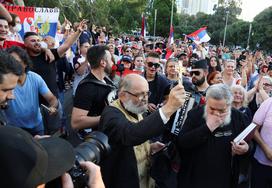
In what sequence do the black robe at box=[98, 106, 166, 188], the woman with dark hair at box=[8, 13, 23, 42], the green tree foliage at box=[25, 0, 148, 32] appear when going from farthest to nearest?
the green tree foliage at box=[25, 0, 148, 32] < the woman with dark hair at box=[8, 13, 23, 42] < the black robe at box=[98, 106, 166, 188]

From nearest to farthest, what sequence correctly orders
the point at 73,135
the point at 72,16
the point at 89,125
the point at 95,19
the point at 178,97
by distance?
the point at 178,97, the point at 89,125, the point at 73,135, the point at 72,16, the point at 95,19

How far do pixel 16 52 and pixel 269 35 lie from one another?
38656mm

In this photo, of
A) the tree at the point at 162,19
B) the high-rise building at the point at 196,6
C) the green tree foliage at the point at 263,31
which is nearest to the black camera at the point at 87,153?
the green tree foliage at the point at 263,31

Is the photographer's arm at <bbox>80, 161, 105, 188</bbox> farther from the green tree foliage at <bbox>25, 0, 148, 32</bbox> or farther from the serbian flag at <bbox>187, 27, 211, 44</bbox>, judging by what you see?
the green tree foliage at <bbox>25, 0, 148, 32</bbox>

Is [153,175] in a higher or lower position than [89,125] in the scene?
lower

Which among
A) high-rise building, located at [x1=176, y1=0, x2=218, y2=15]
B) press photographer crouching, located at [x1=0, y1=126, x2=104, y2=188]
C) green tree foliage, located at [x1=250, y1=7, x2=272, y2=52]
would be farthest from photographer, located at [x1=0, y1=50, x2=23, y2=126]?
high-rise building, located at [x1=176, y1=0, x2=218, y2=15]

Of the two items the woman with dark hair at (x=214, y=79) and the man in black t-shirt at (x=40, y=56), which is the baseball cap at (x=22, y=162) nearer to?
the man in black t-shirt at (x=40, y=56)

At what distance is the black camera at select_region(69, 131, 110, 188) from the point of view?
1421 millimetres

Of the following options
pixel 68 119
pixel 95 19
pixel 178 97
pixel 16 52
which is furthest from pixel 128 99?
pixel 95 19

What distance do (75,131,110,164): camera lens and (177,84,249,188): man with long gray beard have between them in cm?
108

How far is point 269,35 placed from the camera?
123 feet

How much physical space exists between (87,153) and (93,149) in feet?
0.31

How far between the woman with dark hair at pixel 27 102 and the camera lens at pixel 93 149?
4.61 ft

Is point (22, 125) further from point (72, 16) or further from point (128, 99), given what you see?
point (72, 16)
